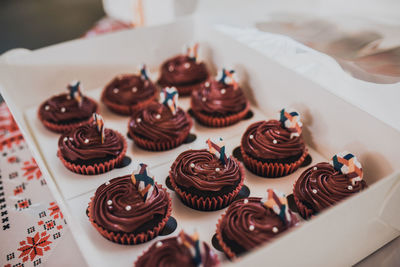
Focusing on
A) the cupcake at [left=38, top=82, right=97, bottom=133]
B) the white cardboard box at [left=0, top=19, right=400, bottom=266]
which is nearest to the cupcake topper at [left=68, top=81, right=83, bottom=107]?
the cupcake at [left=38, top=82, right=97, bottom=133]

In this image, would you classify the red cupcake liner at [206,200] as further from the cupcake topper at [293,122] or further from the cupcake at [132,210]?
the cupcake topper at [293,122]

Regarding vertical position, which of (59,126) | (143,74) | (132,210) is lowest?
(59,126)

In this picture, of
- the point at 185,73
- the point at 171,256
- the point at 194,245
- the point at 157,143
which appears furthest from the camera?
the point at 185,73

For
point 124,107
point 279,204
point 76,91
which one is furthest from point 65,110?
point 279,204

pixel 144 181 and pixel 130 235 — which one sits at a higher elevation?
pixel 144 181

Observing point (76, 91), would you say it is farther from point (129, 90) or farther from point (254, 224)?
point (254, 224)

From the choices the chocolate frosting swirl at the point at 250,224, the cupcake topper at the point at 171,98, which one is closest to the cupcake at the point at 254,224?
the chocolate frosting swirl at the point at 250,224
